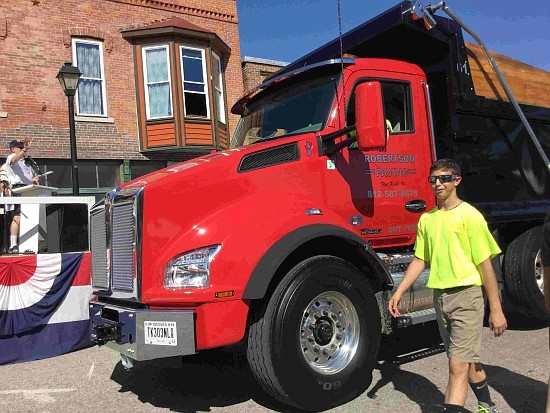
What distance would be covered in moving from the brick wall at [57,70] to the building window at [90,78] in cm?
17

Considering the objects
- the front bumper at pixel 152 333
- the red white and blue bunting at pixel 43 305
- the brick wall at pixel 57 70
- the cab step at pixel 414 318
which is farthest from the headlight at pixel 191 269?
the brick wall at pixel 57 70

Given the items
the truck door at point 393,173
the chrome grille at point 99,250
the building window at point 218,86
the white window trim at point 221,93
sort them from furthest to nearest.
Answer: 1. the white window trim at point 221,93
2. the building window at point 218,86
3. the truck door at point 393,173
4. the chrome grille at point 99,250

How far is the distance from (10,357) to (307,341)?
3788mm

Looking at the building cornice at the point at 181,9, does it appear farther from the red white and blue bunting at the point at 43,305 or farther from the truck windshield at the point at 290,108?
the truck windshield at the point at 290,108

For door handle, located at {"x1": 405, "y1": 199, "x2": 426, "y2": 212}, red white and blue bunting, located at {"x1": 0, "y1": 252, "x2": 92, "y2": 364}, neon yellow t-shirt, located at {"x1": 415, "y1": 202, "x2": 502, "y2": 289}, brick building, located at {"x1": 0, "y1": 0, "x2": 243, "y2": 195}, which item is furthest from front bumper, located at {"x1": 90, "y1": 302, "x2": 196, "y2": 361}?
brick building, located at {"x1": 0, "y1": 0, "x2": 243, "y2": 195}

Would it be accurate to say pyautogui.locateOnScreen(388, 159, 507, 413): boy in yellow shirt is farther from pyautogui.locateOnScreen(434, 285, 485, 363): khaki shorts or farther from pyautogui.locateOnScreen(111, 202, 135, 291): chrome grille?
pyautogui.locateOnScreen(111, 202, 135, 291): chrome grille

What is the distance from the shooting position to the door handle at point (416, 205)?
193 inches

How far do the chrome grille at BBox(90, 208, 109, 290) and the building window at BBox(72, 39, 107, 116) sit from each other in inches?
380

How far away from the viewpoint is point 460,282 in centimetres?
312

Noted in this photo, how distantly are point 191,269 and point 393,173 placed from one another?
7.27 ft

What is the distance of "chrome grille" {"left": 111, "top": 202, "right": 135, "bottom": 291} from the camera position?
12.7ft

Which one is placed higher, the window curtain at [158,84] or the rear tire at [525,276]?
the window curtain at [158,84]

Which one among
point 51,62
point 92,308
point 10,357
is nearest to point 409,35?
point 92,308

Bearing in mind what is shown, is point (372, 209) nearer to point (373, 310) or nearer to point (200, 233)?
point (373, 310)
